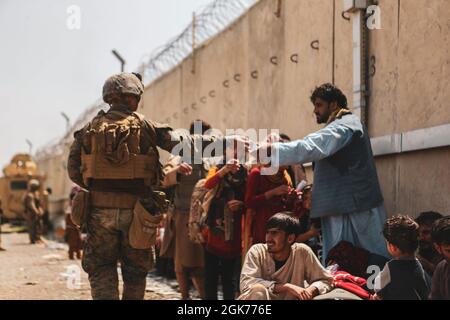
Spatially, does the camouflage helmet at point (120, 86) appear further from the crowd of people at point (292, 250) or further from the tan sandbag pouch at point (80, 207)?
the crowd of people at point (292, 250)

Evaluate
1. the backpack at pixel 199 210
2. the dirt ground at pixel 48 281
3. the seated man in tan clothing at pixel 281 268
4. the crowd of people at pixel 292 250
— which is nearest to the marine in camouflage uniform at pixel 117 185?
the crowd of people at pixel 292 250

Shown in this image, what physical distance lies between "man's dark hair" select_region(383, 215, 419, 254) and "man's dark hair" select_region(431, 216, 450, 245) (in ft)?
0.43

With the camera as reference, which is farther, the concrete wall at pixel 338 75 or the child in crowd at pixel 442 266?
the concrete wall at pixel 338 75

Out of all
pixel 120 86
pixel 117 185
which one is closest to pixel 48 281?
pixel 117 185

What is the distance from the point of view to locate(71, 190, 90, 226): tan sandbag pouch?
4840 mm

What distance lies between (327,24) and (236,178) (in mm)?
2006

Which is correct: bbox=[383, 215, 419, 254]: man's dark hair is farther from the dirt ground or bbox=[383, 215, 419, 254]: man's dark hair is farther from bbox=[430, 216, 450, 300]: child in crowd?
the dirt ground

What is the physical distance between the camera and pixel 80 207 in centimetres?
485

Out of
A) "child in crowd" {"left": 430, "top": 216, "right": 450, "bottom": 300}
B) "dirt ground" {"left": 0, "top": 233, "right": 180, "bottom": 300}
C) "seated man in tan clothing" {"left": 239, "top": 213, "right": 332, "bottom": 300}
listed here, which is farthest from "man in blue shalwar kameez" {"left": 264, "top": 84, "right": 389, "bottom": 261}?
"dirt ground" {"left": 0, "top": 233, "right": 180, "bottom": 300}

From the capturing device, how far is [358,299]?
13.3 feet

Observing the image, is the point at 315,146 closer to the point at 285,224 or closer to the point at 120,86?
the point at 285,224

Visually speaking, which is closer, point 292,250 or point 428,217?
point 292,250

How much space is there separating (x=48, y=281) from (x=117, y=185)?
5677 mm

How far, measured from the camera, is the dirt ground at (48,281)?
8.40 metres
